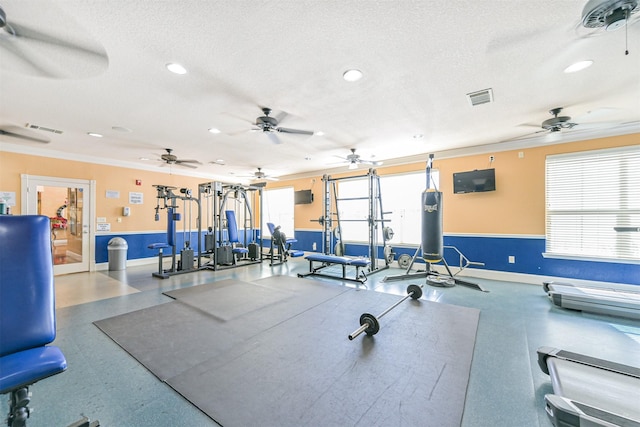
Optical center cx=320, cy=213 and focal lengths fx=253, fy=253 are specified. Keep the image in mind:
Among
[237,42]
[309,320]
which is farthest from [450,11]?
[309,320]

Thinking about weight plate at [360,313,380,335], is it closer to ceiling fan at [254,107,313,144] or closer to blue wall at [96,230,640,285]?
ceiling fan at [254,107,313,144]

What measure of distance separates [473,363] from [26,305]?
10.2ft

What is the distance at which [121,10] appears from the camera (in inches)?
70.7

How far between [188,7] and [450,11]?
1.85 meters

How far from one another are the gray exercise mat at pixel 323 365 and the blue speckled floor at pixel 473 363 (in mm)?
114

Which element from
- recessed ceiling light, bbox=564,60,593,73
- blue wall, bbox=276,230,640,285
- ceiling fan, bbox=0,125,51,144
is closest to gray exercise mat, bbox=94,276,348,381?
blue wall, bbox=276,230,640,285

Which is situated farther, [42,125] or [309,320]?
[42,125]

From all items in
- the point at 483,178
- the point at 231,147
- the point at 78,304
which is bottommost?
the point at 78,304

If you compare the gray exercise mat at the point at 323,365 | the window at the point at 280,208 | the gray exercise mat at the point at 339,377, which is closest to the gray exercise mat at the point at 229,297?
the gray exercise mat at the point at 323,365

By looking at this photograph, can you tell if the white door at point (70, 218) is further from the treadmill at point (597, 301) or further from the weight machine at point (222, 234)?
the treadmill at point (597, 301)

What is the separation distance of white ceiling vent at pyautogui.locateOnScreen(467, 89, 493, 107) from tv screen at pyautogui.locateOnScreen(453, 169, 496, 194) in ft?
7.86

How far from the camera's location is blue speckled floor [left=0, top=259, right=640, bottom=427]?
5.37 ft

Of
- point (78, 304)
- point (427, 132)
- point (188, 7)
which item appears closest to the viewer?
point (188, 7)

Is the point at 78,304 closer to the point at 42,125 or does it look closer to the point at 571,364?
the point at 42,125
